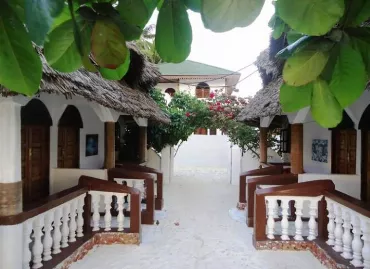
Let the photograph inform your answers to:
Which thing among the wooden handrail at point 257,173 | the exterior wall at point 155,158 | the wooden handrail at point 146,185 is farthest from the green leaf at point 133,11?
the exterior wall at point 155,158

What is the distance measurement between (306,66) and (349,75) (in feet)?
0.30

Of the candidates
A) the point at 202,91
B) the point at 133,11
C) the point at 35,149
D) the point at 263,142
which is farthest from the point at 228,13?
the point at 202,91

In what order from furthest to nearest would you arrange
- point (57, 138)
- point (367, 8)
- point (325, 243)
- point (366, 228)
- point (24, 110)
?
point (57, 138)
point (24, 110)
point (325, 243)
point (366, 228)
point (367, 8)

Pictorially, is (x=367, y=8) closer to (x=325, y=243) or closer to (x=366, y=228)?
(x=366, y=228)

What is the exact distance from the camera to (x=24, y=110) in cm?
512

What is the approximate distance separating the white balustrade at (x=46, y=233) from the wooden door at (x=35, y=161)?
1353 millimetres

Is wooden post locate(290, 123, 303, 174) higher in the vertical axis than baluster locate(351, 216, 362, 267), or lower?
higher

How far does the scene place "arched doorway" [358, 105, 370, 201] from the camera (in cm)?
560

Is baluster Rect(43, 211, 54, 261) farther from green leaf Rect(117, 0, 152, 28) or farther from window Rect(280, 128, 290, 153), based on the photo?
window Rect(280, 128, 290, 153)

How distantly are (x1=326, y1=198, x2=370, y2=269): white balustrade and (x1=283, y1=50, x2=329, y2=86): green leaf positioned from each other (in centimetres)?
345

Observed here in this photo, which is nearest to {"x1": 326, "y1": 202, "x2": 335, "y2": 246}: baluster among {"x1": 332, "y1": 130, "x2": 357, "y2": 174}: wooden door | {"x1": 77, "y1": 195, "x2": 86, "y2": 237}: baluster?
{"x1": 332, "y1": 130, "x2": 357, "y2": 174}: wooden door

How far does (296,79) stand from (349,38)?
15 cm

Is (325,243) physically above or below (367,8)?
below

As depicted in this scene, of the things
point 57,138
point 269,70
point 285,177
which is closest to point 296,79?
point 285,177
